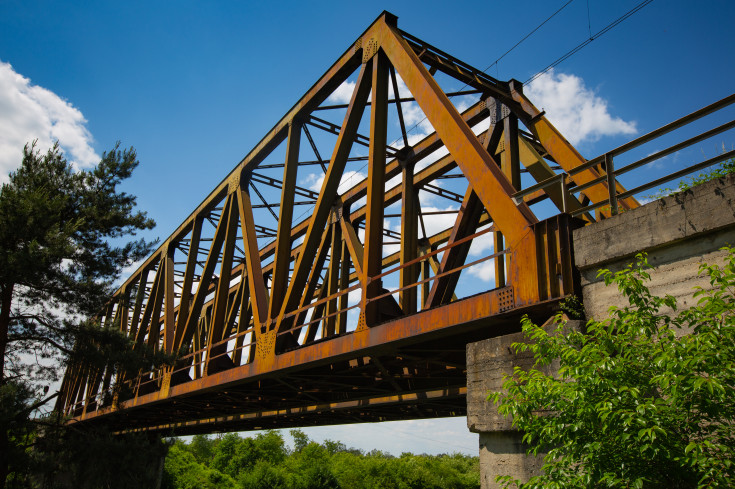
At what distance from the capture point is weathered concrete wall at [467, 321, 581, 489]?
243 inches

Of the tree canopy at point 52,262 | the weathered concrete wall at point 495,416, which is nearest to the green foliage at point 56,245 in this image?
the tree canopy at point 52,262

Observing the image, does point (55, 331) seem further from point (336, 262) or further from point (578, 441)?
point (578, 441)

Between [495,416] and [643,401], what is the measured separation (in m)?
1.98

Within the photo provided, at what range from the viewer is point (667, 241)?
5.75 metres

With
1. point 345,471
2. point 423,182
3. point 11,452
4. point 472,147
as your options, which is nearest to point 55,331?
point 11,452

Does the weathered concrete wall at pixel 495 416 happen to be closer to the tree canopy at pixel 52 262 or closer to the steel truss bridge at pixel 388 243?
the steel truss bridge at pixel 388 243

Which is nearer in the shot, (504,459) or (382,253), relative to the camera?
(504,459)

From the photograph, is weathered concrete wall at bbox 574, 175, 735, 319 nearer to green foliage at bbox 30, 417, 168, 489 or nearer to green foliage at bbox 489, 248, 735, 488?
green foliage at bbox 489, 248, 735, 488

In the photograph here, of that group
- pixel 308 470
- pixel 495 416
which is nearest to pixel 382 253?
pixel 495 416

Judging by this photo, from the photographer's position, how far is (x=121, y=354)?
17516mm

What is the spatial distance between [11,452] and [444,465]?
196 ft

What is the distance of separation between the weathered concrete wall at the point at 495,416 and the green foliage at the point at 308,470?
49960 mm

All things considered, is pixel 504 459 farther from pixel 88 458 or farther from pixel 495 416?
pixel 88 458

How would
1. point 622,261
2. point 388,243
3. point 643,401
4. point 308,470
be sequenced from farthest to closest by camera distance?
point 308,470, point 388,243, point 622,261, point 643,401
